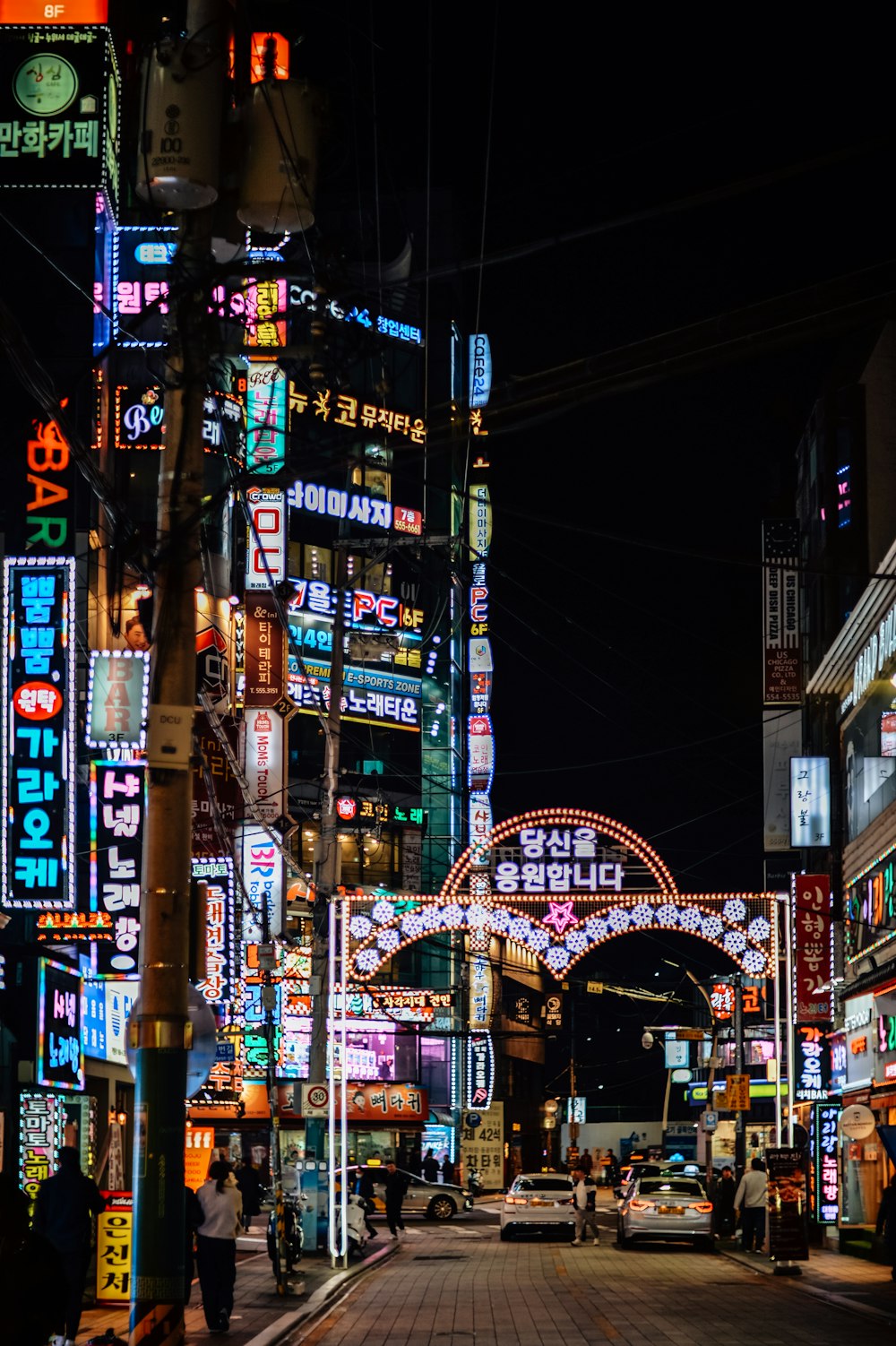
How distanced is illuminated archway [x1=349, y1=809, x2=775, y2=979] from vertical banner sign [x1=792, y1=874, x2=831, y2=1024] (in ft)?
16.2

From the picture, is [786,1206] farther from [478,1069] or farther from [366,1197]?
[478,1069]

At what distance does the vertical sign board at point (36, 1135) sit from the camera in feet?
76.2

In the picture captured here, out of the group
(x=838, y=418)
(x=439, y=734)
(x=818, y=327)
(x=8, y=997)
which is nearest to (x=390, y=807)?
(x=439, y=734)

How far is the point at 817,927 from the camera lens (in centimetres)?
4084

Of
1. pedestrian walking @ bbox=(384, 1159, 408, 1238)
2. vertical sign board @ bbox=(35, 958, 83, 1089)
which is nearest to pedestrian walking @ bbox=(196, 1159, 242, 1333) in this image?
vertical sign board @ bbox=(35, 958, 83, 1089)

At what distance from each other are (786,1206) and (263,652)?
14.4m

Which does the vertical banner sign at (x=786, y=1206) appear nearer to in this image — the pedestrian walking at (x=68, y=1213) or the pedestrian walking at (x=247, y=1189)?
the pedestrian walking at (x=247, y=1189)

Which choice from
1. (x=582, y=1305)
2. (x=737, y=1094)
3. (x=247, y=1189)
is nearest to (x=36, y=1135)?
(x=582, y=1305)

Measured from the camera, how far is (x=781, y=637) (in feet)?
180

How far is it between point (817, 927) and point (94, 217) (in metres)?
21.8

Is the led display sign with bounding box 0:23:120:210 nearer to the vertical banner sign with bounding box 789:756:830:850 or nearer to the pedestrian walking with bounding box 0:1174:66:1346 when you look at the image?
the pedestrian walking with bounding box 0:1174:66:1346

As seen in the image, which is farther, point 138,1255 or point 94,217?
point 94,217

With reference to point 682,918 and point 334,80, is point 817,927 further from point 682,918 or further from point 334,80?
point 334,80

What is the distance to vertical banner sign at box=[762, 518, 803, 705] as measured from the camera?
54562mm
